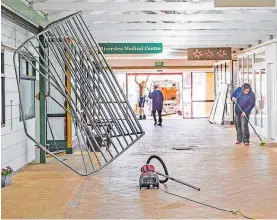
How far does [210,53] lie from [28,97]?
270 inches

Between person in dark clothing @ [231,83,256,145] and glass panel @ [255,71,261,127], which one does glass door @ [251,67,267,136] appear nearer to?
glass panel @ [255,71,261,127]

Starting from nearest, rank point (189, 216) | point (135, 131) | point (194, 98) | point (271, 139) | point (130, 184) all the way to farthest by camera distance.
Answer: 1. point (135, 131)
2. point (189, 216)
3. point (130, 184)
4. point (271, 139)
5. point (194, 98)

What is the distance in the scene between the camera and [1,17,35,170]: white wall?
7.08 meters

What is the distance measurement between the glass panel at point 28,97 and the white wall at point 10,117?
57 centimetres

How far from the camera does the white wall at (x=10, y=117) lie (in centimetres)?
708

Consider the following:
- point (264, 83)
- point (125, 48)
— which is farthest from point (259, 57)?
point (125, 48)

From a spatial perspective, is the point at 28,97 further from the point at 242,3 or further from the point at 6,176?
the point at 242,3

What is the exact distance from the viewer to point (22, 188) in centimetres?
652

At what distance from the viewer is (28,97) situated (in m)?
8.75

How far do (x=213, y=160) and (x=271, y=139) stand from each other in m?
4.21

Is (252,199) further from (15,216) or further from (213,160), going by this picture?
(213,160)

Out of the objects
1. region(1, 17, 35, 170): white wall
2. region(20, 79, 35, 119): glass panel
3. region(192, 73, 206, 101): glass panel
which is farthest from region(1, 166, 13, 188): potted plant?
region(192, 73, 206, 101): glass panel

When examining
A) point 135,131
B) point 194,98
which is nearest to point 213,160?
point 135,131

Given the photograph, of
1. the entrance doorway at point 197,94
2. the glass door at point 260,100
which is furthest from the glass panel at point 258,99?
the entrance doorway at point 197,94
